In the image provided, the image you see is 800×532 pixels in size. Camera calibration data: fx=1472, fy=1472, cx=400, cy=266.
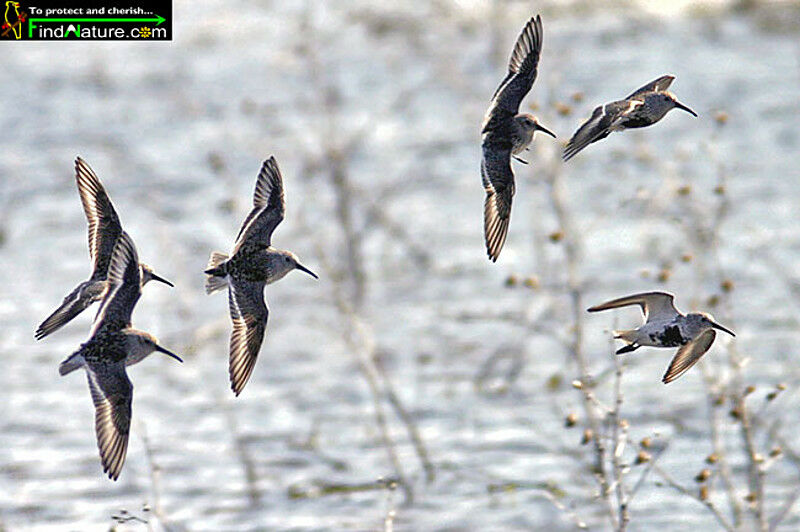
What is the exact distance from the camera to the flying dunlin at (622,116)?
487 cm

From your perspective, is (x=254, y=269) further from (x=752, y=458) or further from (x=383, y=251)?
(x=383, y=251)

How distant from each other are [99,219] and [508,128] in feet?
5.34

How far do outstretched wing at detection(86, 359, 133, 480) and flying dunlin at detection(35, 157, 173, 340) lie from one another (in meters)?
0.25

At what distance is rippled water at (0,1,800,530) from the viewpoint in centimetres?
1188

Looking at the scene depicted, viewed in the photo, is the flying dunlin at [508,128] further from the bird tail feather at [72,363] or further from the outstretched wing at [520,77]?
the bird tail feather at [72,363]

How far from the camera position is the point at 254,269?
5359 mm

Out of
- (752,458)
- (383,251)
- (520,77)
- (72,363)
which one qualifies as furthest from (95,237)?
(383,251)

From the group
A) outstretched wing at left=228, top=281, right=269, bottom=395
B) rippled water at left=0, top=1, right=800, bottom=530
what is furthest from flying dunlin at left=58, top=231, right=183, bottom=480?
rippled water at left=0, top=1, right=800, bottom=530

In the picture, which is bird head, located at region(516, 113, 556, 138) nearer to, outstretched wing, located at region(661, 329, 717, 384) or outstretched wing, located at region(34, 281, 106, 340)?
outstretched wing, located at region(661, 329, 717, 384)

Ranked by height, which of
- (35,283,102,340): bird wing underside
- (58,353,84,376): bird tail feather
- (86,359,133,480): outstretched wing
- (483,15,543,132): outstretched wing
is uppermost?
(483,15,543,132): outstretched wing

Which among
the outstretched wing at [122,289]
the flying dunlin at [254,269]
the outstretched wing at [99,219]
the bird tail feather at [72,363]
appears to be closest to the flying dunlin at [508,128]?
the flying dunlin at [254,269]

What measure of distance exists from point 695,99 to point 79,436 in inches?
420

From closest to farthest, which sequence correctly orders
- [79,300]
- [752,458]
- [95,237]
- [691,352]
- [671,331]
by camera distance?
[671,331] → [691,352] → [79,300] → [95,237] → [752,458]

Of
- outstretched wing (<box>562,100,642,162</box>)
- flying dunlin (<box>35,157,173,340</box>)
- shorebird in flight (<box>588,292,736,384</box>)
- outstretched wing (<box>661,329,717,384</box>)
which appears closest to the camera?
outstretched wing (<box>562,100,642,162</box>)
